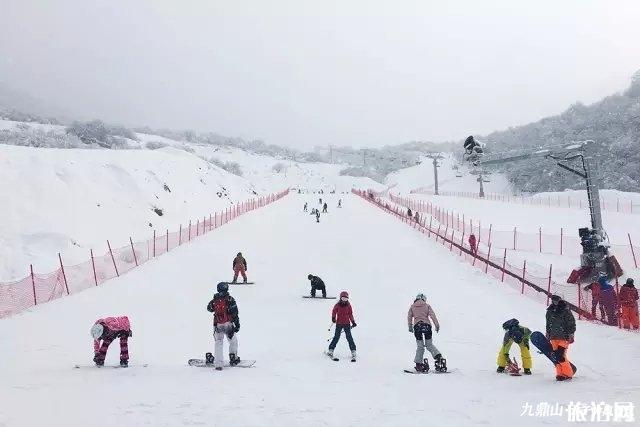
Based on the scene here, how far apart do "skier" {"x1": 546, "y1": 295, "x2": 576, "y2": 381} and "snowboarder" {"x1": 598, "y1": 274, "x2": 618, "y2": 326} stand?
6.82m

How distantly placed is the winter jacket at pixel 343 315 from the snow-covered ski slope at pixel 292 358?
918 millimetres

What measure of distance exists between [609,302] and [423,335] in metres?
7.87

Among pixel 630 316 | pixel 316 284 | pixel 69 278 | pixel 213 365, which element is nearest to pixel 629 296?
pixel 630 316

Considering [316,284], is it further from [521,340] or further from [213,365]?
[521,340]

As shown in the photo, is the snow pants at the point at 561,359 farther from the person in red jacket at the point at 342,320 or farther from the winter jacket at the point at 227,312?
the winter jacket at the point at 227,312

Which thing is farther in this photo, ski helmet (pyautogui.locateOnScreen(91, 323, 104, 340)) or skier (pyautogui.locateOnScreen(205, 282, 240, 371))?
skier (pyautogui.locateOnScreen(205, 282, 240, 371))

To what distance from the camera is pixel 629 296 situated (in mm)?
15242

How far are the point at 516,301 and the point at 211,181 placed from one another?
208ft

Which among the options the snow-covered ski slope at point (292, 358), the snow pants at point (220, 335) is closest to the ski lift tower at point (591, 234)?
the snow-covered ski slope at point (292, 358)

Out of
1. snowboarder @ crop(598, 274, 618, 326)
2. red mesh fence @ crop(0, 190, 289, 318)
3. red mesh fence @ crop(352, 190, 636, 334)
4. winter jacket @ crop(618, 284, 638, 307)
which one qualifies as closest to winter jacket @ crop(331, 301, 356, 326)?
red mesh fence @ crop(352, 190, 636, 334)

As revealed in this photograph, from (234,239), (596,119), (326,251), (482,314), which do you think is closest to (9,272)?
(234,239)

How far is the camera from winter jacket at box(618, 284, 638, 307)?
1517cm

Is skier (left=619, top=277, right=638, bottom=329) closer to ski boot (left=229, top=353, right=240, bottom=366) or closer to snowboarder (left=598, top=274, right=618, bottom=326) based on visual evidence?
snowboarder (left=598, top=274, right=618, bottom=326)

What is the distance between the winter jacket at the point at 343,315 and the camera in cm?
1288
